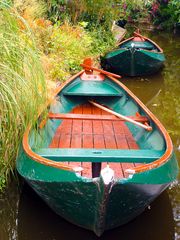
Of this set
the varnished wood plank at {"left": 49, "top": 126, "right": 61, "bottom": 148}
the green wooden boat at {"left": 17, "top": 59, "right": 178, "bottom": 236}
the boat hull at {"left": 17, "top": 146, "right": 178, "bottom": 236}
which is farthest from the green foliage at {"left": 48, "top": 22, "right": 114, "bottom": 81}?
the boat hull at {"left": 17, "top": 146, "right": 178, "bottom": 236}

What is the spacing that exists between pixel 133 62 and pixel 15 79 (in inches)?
207

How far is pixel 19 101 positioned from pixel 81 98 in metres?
2.22

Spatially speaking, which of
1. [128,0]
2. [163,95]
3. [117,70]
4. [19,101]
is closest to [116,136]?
[19,101]

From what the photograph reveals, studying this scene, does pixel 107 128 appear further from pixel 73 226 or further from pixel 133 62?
pixel 133 62

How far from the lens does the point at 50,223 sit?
3.66 meters

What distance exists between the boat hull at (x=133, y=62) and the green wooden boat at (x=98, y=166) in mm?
3513

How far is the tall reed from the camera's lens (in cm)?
324

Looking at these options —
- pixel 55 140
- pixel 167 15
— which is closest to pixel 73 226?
pixel 55 140

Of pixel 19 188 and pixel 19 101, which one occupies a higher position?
pixel 19 101

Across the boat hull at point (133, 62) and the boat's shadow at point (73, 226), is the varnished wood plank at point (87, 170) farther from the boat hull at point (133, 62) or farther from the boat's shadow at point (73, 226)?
the boat hull at point (133, 62)

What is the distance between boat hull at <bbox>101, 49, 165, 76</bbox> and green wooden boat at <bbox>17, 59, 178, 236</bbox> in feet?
11.5

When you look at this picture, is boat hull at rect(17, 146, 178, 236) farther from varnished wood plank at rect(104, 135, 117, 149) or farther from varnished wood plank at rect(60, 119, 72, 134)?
varnished wood plank at rect(60, 119, 72, 134)

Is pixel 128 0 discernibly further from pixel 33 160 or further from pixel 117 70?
pixel 33 160

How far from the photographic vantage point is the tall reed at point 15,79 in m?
3.24
